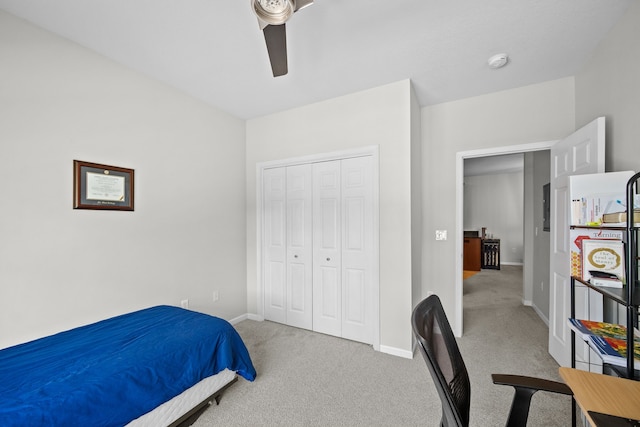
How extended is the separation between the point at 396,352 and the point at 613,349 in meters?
1.62

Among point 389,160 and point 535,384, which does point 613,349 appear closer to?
point 535,384

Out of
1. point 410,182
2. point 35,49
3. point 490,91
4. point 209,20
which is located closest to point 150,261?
point 35,49

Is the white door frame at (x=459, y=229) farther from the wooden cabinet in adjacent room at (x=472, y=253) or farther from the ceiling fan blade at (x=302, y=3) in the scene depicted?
the wooden cabinet in adjacent room at (x=472, y=253)

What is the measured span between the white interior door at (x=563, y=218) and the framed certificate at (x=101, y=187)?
364 centimetres

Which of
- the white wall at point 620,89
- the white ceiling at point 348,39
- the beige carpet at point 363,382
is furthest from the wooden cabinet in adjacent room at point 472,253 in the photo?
the white wall at point 620,89

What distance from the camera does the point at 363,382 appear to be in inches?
85.3

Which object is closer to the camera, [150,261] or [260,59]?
[260,59]

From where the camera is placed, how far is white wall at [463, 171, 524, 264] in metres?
7.58

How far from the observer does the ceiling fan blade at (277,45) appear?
4.50 ft

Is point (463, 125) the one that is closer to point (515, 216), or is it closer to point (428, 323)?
point (428, 323)

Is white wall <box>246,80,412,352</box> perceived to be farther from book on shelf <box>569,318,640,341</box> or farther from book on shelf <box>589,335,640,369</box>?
book on shelf <box>589,335,640,369</box>

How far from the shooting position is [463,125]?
9.75 ft

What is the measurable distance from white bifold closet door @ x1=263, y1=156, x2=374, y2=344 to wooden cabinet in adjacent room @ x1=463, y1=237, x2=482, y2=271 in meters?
5.07

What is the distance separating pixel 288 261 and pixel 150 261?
147 centimetres
